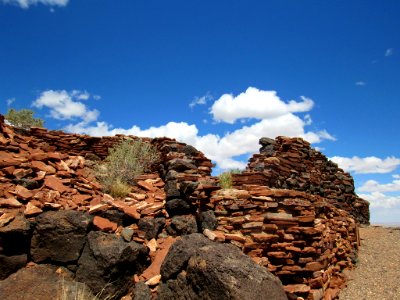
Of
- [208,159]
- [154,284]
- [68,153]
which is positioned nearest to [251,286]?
[154,284]

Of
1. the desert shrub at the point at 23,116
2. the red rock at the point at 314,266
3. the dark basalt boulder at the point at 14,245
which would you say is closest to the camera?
the dark basalt boulder at the point at 14,245

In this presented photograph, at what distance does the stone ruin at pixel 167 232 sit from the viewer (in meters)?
5.21

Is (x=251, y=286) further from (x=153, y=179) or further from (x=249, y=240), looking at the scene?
(x=153, y=179)

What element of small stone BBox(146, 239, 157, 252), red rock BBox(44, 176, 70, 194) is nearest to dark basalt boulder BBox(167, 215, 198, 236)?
small stone BBox(146, 239, 157, 252)

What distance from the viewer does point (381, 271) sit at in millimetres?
8445

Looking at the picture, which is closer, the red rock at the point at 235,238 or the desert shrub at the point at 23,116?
the red rock at the point at 235,238

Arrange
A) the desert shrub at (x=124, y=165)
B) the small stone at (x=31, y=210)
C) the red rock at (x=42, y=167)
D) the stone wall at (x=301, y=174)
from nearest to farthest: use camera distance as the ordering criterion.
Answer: the small stone at (x=31, y=210)
the red rock at (x=42, y=167)
the desert shrub at (x=124, y=165)
the stone wall at (x=301, y=174)

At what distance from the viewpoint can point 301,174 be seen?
38.8 feet

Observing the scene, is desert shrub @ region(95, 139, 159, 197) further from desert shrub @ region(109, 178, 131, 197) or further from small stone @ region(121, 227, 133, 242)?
small stone @ region(121, 227, 133, 242)

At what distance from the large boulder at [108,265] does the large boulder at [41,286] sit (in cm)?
19

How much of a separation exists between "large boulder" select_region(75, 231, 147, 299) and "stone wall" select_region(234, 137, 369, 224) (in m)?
3.90

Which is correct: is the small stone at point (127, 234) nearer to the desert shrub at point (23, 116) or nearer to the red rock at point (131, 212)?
the red rock at point (131, 212)

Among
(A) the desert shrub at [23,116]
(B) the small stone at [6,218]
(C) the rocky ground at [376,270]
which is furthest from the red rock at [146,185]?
(A) the desert shrub at [23,116]

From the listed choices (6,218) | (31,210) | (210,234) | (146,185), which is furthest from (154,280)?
(146,185)
